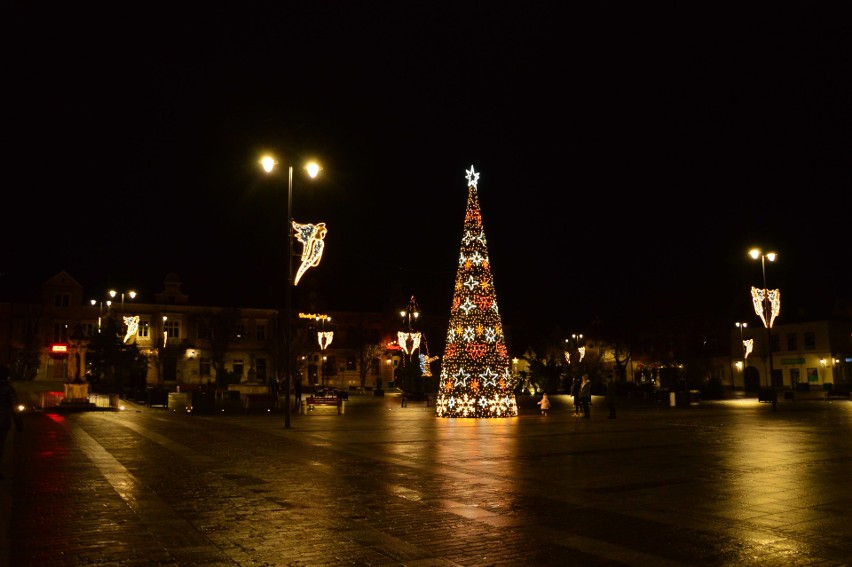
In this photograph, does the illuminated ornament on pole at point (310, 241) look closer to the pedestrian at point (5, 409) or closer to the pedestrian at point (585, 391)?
the pedestrian at point (585, 391)

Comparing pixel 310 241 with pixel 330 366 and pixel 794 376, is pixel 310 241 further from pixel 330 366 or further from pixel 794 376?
pixel 794 376

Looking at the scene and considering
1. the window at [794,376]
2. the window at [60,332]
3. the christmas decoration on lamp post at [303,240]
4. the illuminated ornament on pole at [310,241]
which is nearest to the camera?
the christmas decoration on lamp post at [303,240]

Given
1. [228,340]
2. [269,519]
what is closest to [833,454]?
[269,519]

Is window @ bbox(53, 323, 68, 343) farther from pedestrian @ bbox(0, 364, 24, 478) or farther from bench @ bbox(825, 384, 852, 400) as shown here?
pedestrian @ bbox(0, 364, 24, 478)

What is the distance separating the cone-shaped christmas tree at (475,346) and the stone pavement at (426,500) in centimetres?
810

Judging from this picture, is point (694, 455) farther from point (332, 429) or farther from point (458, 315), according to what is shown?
point (458, 315)

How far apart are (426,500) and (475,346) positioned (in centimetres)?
1757

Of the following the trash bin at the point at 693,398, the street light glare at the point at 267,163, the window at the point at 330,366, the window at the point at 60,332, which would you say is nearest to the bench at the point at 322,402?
the street light glare at the point at 267,163

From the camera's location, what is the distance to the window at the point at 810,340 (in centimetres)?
6556

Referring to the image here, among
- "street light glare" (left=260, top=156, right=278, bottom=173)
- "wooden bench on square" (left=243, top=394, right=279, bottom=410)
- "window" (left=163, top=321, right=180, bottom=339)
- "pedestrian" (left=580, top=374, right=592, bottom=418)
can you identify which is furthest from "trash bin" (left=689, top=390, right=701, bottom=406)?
"window" (left=163, top=321, right=180, bottom=339)

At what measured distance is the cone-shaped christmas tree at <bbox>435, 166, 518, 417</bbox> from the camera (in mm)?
27406

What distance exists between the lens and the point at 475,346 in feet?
89.7

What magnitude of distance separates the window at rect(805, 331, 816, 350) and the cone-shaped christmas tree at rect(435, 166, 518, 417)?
48.2m

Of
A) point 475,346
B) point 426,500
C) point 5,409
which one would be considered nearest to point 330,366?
point 475,346
